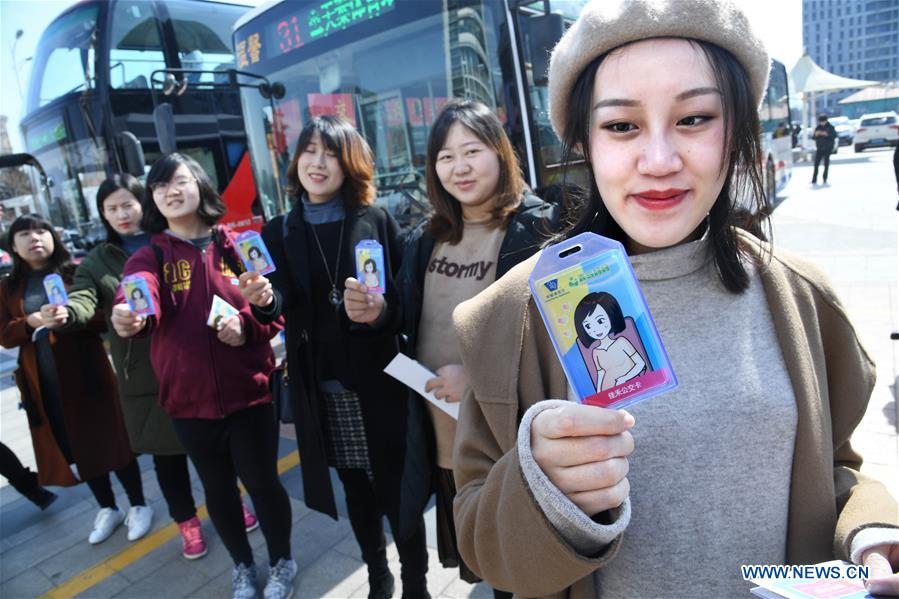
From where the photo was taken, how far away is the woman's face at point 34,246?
327 centimetres

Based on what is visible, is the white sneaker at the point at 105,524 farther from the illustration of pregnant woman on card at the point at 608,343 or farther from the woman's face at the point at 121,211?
the illustration of pregnant woman on card at the point at 608,343

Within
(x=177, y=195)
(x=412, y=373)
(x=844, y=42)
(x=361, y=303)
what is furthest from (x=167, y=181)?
(x=844, y=42)

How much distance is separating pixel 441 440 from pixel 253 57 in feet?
14.0

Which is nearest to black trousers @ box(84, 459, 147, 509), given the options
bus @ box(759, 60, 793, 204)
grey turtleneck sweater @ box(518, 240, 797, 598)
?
grey turtleneck sweater @ box(518, 240, 797, 598)

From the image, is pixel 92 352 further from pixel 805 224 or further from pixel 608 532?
pixel 805 224

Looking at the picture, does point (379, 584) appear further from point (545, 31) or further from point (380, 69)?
point (380, 69)

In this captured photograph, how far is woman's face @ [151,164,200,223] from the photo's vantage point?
2.49 m

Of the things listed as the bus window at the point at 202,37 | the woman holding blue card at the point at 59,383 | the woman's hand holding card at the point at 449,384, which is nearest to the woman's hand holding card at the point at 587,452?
the woman's hand holding card at the point at 449,384

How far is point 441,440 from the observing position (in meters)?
2.13

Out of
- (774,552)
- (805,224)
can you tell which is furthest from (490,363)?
(805,224)

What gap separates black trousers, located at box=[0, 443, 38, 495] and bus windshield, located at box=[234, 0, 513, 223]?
300 centimetres

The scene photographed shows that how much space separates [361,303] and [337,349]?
376mm

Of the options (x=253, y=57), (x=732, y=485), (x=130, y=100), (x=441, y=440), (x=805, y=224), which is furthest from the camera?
(x=805, y=224)

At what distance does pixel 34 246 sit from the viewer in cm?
329
